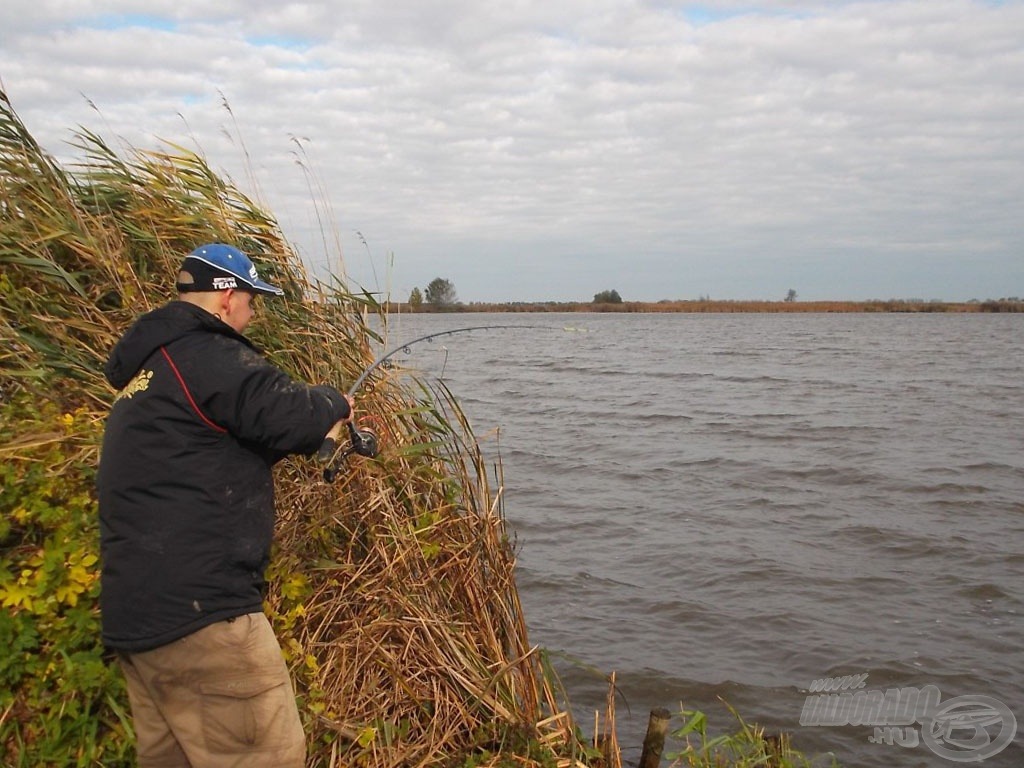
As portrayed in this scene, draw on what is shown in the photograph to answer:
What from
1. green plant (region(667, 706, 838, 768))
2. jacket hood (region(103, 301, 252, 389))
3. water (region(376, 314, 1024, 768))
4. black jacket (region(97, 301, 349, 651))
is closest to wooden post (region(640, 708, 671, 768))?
green plant (region(667, 706, 838, 768))

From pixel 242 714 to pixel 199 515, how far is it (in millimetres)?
662

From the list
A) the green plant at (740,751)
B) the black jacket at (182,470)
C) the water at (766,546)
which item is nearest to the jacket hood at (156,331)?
the black jacket at (182,470)

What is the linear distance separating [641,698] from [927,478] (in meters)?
7.69

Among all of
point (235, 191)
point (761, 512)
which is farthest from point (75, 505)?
point (761, 512)

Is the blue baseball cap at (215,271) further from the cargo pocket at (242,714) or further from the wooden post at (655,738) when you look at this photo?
the wooden post at (655,738)

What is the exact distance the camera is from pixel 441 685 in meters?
4.00

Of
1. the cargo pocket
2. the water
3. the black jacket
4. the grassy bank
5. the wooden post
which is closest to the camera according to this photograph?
the black jacket

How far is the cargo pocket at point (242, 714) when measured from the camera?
112 inches

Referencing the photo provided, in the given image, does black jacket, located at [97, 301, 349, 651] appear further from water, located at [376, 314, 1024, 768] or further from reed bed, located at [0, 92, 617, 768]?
water, located at [376, 314, 1024, 768]

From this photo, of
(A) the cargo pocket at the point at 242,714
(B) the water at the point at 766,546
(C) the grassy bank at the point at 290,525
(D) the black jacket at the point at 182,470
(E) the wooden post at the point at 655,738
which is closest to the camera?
(D) the black jacket at the point at 182,470

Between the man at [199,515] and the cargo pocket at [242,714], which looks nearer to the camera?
the man at [199,515]

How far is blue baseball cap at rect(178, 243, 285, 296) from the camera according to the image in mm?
2934

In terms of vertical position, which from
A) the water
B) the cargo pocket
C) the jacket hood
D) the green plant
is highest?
the jacket hood

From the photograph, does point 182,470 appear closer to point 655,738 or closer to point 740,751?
point 655,738
